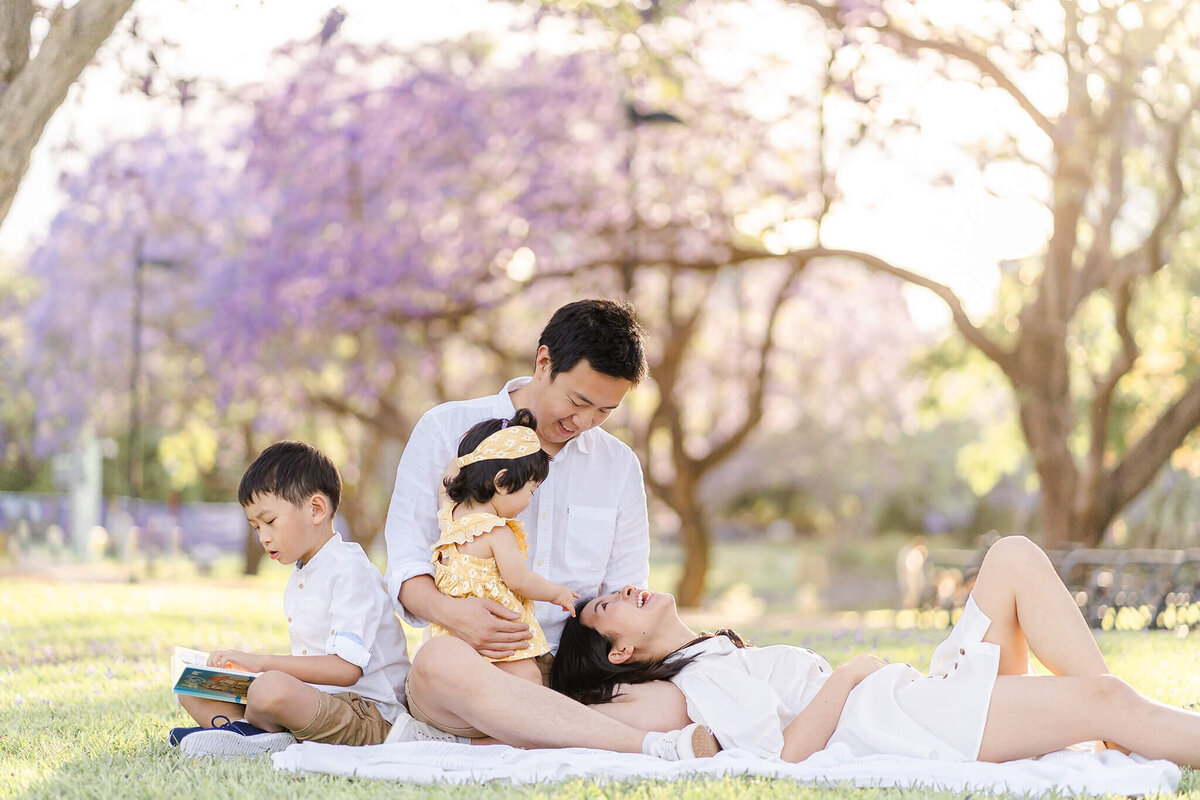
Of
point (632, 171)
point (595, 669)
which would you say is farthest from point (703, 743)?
point (632, 171)

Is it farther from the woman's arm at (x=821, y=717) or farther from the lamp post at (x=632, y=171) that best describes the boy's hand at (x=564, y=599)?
the lamp post at (x=632, y=171)

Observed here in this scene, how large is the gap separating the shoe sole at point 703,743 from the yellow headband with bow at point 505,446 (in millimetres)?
1095

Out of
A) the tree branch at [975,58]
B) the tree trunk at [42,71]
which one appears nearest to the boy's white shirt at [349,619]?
the tree trunk at [42,71]

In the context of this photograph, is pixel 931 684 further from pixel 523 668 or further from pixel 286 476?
pixel 286 476

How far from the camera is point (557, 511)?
493 centimetres

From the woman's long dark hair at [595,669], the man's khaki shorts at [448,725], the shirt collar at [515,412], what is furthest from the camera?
the shirt collar at [515,412]

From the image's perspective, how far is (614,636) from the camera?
447 cm

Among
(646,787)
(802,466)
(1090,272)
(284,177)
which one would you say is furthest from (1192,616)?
(802,466)

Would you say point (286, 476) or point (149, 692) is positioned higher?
point (286, 476)

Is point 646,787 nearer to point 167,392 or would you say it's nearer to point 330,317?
point 330,317

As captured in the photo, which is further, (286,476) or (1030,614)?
(286,476)

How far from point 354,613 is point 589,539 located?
39.4 inches

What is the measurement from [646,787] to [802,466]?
30.0m

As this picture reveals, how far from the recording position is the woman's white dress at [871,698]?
13.0 ft
